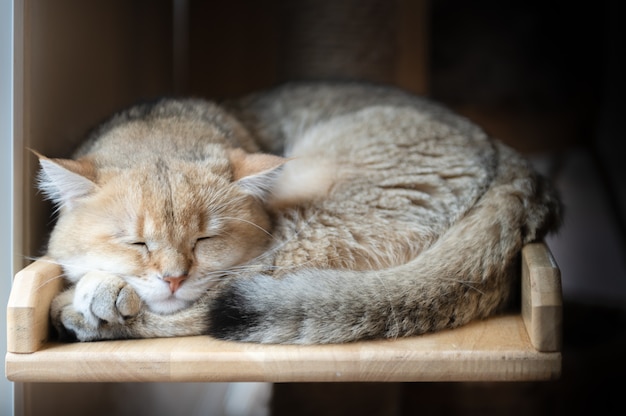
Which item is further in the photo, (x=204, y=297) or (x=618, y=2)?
(x=618, y=2)

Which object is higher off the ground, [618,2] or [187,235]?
[618,2]

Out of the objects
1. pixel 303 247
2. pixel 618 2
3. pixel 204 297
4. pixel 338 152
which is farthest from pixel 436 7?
pixel 204 297

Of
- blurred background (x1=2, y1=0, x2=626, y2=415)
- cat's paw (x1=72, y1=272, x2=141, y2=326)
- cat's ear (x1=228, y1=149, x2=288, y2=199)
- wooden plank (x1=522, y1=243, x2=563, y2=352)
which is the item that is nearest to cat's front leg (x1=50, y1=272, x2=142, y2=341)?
cat's paw (x1=72, y1=272, x2=141, y2=326)

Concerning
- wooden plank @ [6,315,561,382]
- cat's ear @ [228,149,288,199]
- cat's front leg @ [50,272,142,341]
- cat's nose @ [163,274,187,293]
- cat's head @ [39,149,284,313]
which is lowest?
wooden plank @ [6,315,561,382]

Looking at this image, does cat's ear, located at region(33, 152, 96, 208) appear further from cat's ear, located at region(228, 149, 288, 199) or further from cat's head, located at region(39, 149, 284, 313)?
cat's ear, located at region(228, 149, 288, 199)

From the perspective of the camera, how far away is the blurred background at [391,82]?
1611 mm

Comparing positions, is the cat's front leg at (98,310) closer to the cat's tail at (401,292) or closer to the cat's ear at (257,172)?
the cat's tail at (401,292)

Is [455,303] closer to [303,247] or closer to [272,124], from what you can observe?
[303,247]

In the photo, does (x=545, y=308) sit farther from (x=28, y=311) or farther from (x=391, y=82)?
(x=391, y=82)

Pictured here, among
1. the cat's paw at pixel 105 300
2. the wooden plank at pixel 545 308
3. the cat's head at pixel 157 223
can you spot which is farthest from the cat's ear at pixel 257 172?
the wooden plank at pixel 545 308

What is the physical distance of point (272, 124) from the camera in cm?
204

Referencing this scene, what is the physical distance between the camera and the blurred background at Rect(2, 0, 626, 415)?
5.29ft

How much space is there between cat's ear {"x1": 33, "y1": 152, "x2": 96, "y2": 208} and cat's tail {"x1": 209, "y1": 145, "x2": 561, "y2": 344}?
364 mm

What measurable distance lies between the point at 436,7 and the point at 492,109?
0.51 m
